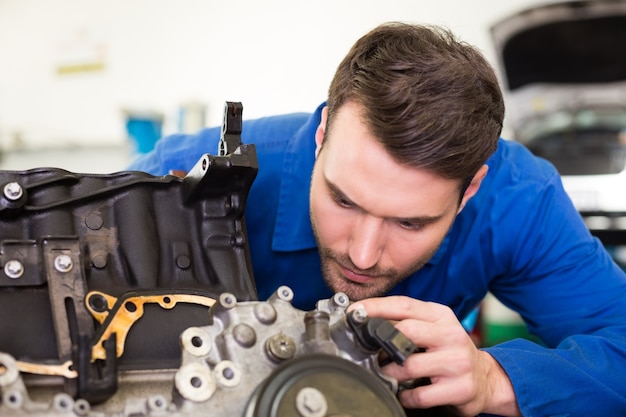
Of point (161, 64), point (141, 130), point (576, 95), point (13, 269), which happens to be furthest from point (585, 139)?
point (13, 269)

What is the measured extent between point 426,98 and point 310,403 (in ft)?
1.81

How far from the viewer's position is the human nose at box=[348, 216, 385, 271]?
3.17 ft

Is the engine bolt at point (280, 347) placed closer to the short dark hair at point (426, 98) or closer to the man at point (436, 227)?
the man at point (436, 227)

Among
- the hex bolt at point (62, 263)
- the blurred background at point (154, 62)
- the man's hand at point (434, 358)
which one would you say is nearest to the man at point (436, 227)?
the man's hand at point (434, 358)

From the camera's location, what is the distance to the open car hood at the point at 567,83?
7.64ft

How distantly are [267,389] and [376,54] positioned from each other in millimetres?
641

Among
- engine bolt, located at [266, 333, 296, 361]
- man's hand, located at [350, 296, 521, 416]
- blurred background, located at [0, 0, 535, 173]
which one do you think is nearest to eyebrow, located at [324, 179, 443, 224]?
man's hand, located at [350, 296, 521, 416]

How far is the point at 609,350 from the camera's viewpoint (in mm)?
1026

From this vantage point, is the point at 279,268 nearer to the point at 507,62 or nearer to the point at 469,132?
the point at 469,132

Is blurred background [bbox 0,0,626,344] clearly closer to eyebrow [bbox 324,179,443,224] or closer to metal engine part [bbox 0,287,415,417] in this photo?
eyebrow [bbox 324,179,443,224]

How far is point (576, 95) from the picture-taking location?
2.53 metres

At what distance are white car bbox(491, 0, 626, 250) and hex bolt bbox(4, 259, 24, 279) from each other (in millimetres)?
2160

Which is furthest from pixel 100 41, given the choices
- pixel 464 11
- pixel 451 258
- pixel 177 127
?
pixel 451 258

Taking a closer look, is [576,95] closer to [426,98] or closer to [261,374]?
[426,98]
